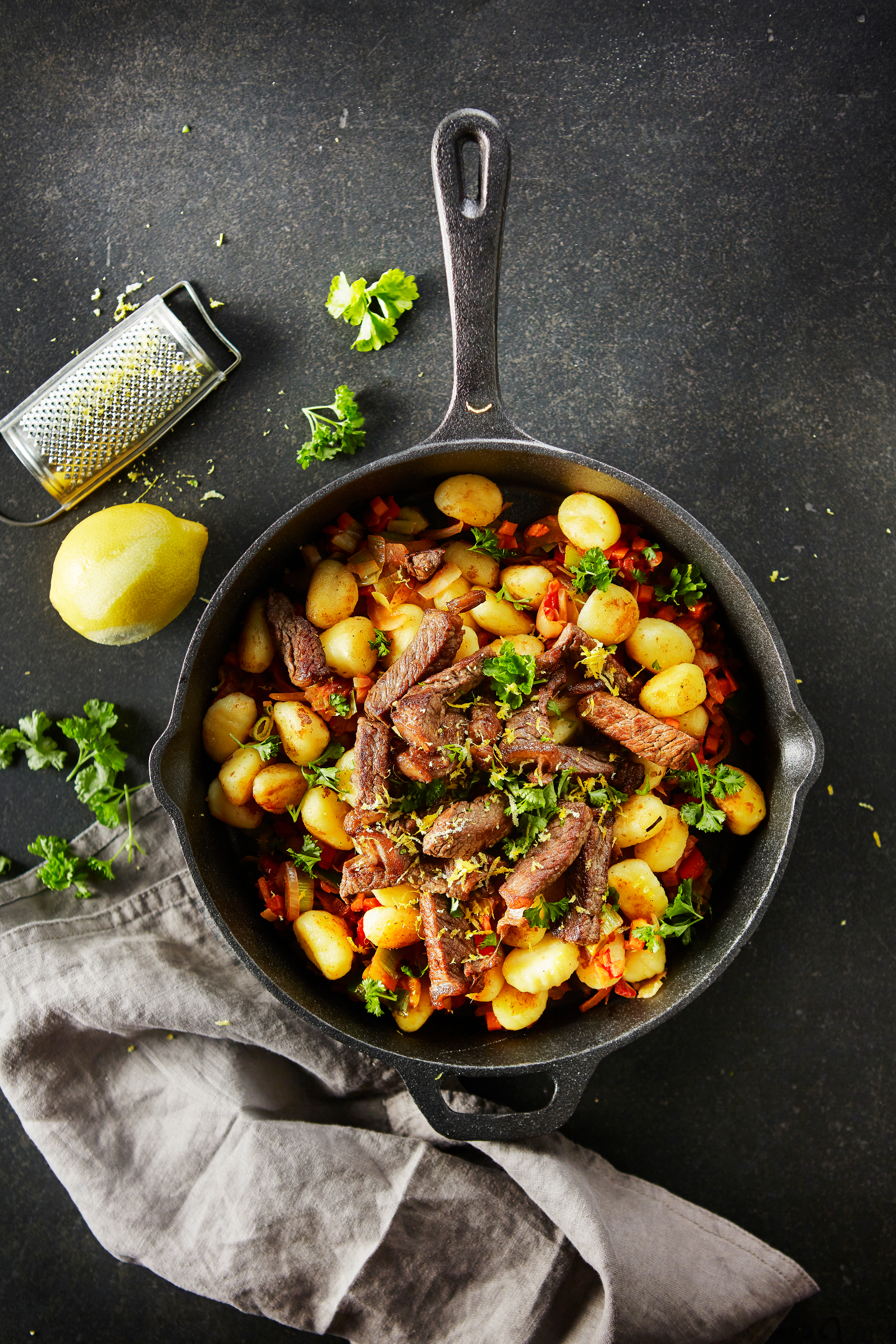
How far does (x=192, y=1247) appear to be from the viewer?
7.04ft

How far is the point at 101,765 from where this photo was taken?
2.29m

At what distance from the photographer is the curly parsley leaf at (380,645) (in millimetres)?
2010

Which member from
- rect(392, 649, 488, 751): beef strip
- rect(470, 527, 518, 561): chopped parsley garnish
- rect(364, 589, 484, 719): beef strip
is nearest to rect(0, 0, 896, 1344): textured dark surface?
rect(470, 527, 518, 561): chopped parsley garnish

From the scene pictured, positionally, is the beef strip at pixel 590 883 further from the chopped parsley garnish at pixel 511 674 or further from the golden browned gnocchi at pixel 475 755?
the chopped parsley garnish at pixel 511 674

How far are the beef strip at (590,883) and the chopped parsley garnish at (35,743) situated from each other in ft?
4.89

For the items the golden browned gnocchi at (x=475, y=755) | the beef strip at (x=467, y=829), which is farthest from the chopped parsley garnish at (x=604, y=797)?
the beef strip at (x=467, y=829)

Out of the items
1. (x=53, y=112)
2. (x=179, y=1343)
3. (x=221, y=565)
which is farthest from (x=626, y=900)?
(x=53, y=112)

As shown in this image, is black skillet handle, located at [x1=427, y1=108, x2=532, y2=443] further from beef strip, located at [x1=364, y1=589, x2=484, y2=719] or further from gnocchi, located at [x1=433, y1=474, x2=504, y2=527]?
beef strip, located at [x1=364, y1=589, x2=484, y2=719]

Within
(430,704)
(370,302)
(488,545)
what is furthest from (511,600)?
(370,302)

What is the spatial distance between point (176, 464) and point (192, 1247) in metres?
2.09

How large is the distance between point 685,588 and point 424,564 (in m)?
0.65

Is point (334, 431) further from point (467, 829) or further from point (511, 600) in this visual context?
point (467, 829)

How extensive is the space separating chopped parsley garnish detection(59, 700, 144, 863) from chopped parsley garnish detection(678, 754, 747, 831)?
1459 mm

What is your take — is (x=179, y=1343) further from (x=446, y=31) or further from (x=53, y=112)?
(x=446, y=31)
